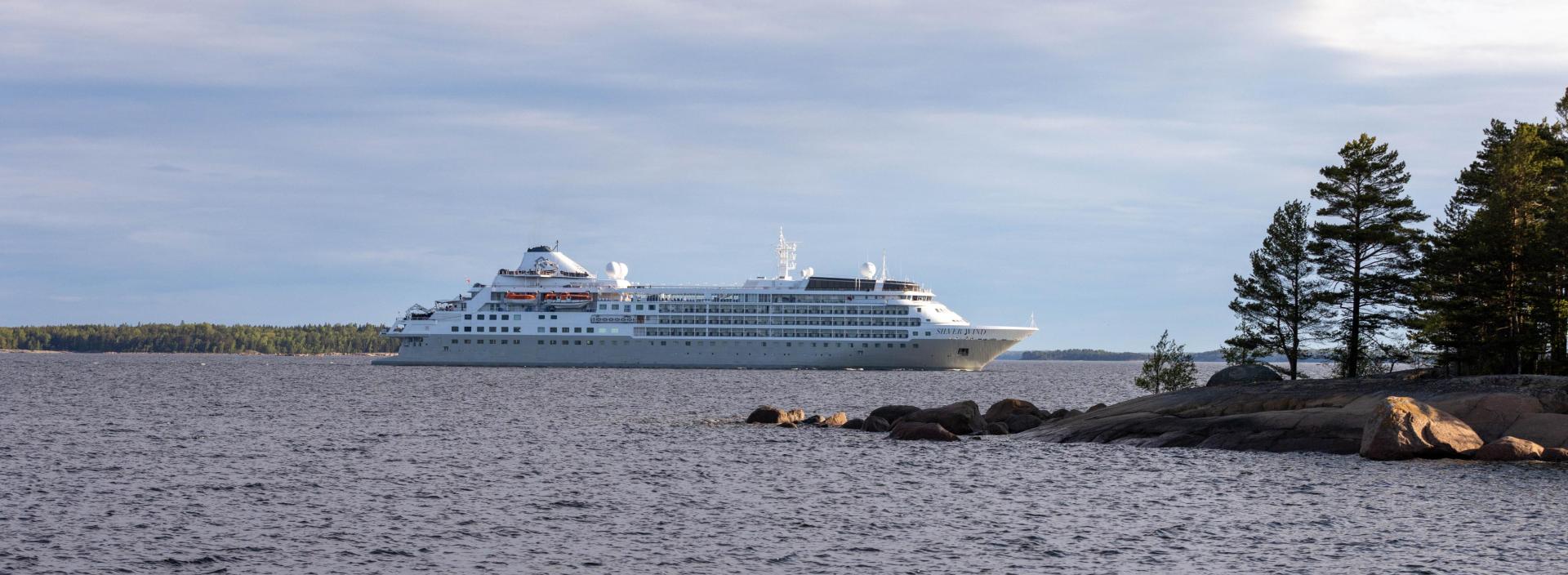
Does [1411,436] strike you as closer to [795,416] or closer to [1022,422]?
[1022,422]

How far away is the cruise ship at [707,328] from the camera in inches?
4513

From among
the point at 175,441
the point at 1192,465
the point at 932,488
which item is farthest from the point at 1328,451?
the point at 175,441

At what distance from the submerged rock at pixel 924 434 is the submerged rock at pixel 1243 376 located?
9314 millimetres

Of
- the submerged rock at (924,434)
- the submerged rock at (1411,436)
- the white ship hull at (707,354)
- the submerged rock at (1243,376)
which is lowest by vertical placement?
the submerged rock at (924,434)

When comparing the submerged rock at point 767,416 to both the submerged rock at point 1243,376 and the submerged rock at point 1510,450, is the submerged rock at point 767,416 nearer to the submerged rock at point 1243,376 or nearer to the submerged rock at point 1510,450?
the submerged rock at point 1243,376

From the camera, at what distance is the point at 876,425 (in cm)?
4294

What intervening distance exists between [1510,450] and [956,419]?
16003 millimetres

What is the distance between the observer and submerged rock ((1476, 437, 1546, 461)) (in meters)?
29.8

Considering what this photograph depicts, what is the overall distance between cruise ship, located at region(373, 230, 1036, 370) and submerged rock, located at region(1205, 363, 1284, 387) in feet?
232

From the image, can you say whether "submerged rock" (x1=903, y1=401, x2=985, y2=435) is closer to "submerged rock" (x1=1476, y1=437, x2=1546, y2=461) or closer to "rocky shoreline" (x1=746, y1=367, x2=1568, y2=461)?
"rocky shoreline" (x1=746, y1=367, x2=1568, y2=461)

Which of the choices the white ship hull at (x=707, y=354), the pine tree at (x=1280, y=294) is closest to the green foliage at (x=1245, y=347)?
the pine tree at (x=1280, y=294)

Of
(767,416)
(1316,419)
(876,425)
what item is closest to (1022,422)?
(876,425)

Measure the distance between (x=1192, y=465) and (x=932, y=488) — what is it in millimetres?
7148

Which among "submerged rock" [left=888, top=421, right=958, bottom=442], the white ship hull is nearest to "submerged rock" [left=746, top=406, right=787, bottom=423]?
"submerged rock" [left=888, top=421, right=958, bottom=442]
